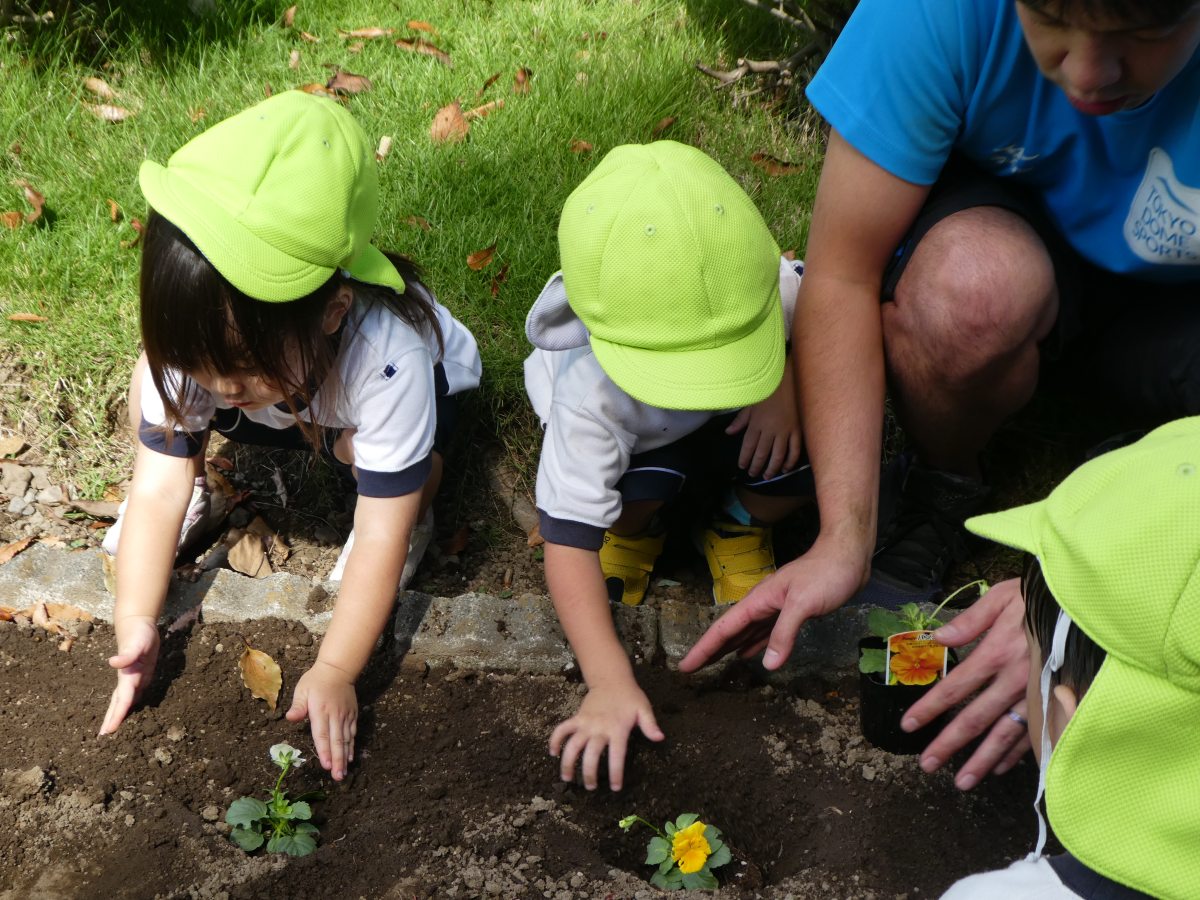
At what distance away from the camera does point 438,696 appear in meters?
2.20

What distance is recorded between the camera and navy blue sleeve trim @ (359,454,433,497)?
86.9 inches

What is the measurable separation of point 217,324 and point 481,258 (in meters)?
1.15

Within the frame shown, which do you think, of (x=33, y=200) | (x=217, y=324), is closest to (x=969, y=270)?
(x=217, y=324)

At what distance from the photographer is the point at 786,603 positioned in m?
1.92

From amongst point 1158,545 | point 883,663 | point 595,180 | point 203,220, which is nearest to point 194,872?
point 203,220

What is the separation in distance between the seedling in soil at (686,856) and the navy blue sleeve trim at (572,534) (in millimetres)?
525

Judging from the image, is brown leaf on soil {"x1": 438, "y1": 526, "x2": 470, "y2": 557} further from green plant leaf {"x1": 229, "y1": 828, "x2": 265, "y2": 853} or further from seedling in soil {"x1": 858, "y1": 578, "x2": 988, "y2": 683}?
seedling in soil {"x1": 858, "y1": 578, "x2": 988, "y2": 683}

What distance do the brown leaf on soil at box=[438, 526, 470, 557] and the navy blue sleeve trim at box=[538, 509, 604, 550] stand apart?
637mm

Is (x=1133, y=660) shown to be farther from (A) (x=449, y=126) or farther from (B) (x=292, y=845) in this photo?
(A) (x=449, y=126)

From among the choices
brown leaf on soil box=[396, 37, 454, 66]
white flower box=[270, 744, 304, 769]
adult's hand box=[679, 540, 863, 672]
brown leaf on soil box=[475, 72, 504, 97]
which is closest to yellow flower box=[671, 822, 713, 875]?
adult's hand box=[679, 540, 863, 672]

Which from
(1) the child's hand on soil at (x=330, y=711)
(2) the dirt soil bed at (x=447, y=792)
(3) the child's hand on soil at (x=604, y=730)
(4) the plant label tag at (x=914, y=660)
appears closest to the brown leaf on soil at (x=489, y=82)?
(2) the dirt soil bed at (x=447, y=792)

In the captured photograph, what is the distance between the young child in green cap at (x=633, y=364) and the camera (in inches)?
73.9

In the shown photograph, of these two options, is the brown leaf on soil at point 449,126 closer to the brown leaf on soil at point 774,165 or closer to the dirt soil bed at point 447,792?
the brown leaf on soil at point 774,165

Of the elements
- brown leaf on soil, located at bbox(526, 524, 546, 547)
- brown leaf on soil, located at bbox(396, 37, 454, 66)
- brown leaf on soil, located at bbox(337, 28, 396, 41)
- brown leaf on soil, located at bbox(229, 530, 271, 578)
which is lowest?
brown leaf on soil, located at bbox(229, 530, 271, 578)
